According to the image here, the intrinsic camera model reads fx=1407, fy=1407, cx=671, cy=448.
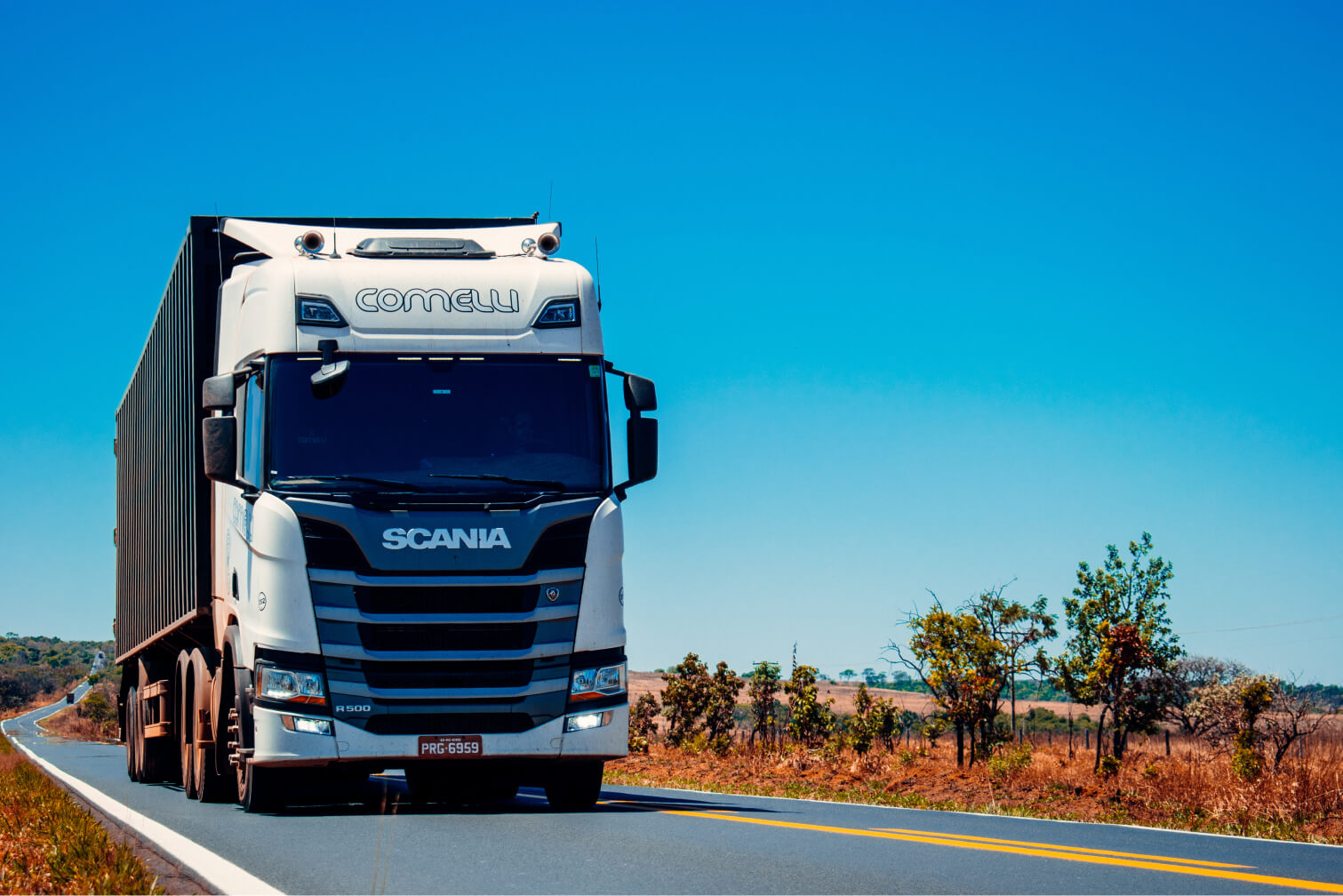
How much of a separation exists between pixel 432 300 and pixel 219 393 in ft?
5.60

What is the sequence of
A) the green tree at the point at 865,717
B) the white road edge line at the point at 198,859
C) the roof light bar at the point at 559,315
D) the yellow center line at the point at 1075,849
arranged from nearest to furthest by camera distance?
the white road edge line at the point at 198,859, the yellow center line at the point at 1075,849, the roof light bar at the point at 559,315, the green tree at the point at 865,717

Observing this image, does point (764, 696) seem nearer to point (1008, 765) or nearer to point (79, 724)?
point (1008, 765)

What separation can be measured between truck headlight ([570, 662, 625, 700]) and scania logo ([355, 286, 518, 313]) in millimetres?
2806

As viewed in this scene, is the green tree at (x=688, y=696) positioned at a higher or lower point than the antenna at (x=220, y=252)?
lower

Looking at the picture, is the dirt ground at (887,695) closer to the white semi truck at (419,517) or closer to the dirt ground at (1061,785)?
the dirt ground at (1061,785)

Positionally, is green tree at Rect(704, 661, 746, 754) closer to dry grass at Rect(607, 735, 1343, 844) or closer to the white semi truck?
dry grass at Rect(607, 735, 1343, 844)

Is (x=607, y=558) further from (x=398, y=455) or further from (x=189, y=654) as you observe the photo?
(x=189, y=654)

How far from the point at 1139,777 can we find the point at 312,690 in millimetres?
9383

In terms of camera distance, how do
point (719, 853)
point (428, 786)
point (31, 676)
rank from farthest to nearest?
point (31, 676) < point (428, 786) < point (719, 853)

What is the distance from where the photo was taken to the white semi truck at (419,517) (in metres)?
9.67

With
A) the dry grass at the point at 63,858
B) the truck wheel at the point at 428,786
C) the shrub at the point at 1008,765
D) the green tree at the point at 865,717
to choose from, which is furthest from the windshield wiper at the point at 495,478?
the green tree at the point at 865,717

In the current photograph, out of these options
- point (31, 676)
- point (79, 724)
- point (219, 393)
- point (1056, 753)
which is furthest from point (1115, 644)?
point (31, 676)

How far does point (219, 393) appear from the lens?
10289 millimetres

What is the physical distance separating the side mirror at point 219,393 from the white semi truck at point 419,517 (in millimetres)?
19
